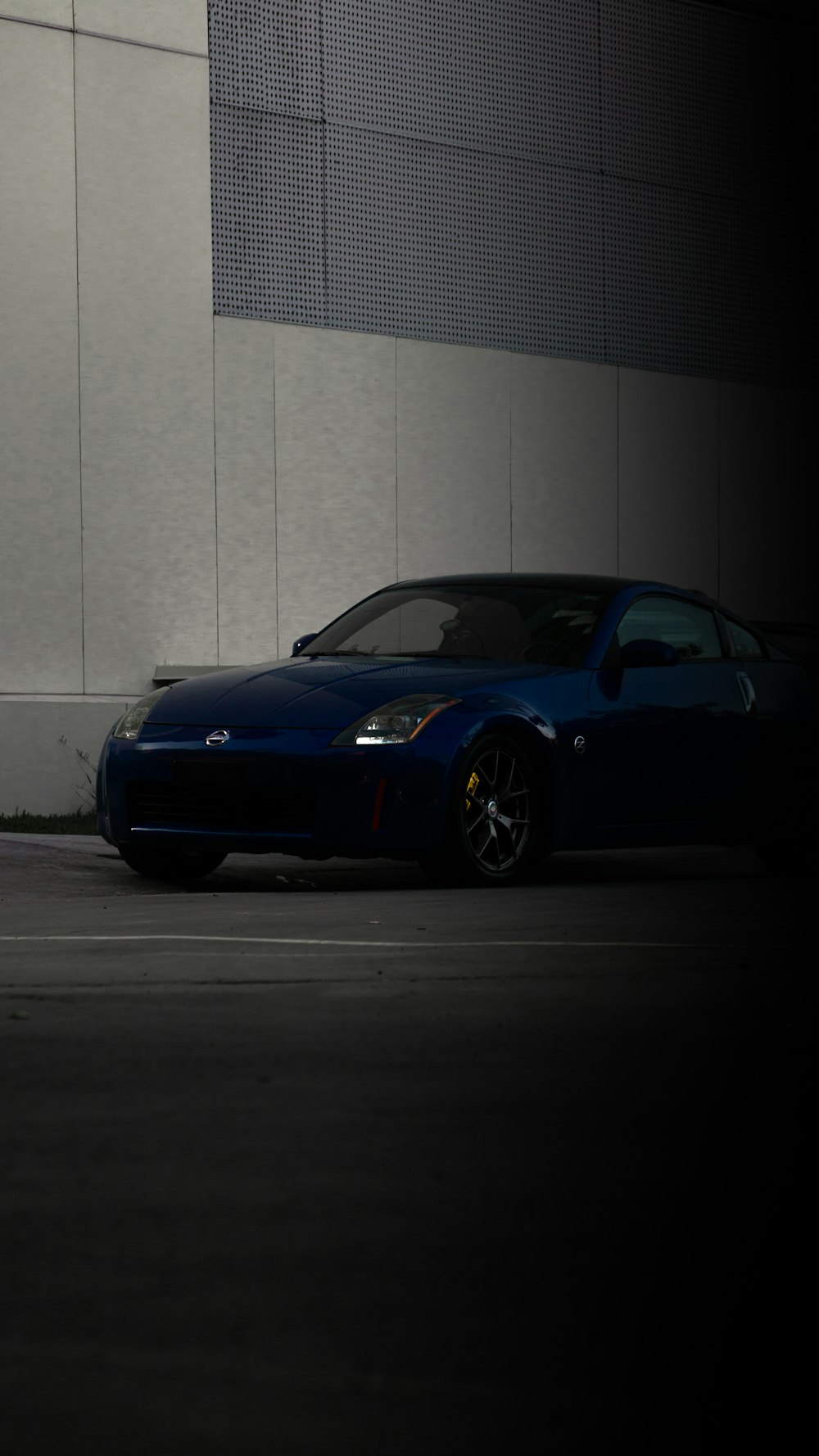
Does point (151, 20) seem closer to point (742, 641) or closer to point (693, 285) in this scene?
point (693, 285)

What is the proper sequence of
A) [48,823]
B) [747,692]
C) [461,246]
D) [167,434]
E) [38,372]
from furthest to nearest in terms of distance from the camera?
[461,246], [167,434], [38,372], [48,823], [747,692]

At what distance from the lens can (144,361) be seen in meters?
15.8

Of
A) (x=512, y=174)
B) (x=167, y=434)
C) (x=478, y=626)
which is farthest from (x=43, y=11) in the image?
(x=478, y=626)

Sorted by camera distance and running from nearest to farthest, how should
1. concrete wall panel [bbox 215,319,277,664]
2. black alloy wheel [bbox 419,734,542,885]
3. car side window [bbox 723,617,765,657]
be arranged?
black alloy wheel [bbox 419,734,542,885] < car side window [bbox 723,617,765,657] < concrete wall panel [bbox 215,319,277,664]

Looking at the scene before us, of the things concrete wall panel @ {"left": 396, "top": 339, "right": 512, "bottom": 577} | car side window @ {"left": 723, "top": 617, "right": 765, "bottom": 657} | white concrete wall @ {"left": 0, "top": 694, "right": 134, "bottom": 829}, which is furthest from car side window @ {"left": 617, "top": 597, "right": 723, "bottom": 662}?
concrete wall panel @ {"left": 396, "top": 339, "right": 512, "bottom": 577}

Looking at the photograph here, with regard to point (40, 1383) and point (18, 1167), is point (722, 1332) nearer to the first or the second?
point (40, 1383)

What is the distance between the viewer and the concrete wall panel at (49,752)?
14.6 metres

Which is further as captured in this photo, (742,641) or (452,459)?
(452,459)

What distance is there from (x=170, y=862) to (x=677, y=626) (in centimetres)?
254

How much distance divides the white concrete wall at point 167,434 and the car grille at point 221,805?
6.18m

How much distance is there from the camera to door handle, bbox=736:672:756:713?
9516 mm

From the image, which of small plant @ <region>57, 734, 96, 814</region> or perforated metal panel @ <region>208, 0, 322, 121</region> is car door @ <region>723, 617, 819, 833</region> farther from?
perforated metal panel @ <region>208, 0, 322, 121</region>

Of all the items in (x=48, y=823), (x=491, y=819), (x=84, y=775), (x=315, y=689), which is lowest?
(x=48, y=823)

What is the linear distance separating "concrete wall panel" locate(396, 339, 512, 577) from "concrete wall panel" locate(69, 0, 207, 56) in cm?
302
